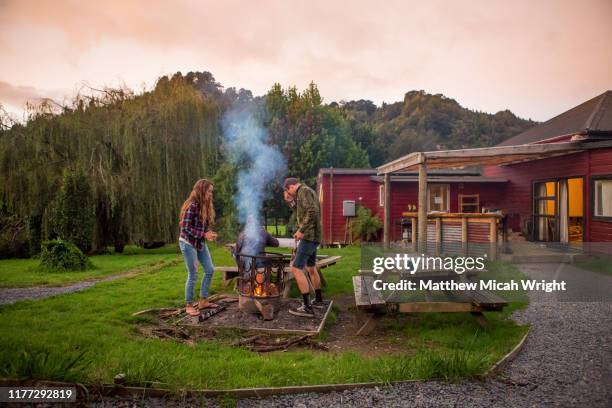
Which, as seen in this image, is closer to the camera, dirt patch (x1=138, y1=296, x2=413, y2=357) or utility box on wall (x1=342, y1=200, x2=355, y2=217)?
dirt patch (x1=138, y1=296, x2=413, y2=357)

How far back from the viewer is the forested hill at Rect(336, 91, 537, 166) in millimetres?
46688

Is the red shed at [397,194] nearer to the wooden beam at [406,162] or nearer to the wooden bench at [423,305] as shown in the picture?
the wooden beam at [406,162]

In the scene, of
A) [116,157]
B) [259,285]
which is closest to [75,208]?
[116,157]

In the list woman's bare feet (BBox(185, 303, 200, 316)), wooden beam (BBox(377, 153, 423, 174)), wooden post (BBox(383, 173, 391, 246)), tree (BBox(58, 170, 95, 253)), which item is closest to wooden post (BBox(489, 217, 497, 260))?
wooden post (BBox(383, 173, 391, 246))

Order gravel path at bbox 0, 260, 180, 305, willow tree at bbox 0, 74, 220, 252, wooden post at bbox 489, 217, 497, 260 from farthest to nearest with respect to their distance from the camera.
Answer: willow tree at bbox 0, 74, 220, 252 → wooden post at bbox 489, 217, 497, 260 → gravel path at bbox 0, 260, 180, 305

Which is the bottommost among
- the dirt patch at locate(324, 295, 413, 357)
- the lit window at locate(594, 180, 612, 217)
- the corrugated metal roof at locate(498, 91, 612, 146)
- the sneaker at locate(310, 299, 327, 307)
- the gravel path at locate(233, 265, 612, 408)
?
the dirt patch at locate(324, 295, 413, 357)

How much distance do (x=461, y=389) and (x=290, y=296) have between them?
405 cm

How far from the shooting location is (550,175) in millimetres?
13531

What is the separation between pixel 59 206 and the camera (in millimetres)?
13703

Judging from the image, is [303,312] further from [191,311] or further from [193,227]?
[193,227]

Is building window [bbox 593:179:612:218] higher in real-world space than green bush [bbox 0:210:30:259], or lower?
higher

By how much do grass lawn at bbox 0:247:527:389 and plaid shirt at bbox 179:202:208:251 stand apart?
48.0 inches

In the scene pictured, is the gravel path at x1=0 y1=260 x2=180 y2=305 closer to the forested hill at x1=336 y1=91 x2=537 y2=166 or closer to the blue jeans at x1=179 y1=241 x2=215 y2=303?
the blue jeans at x1=179 y1=241 x2=215 y2=303

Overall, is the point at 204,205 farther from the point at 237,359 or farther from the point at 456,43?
the point at 456,43
